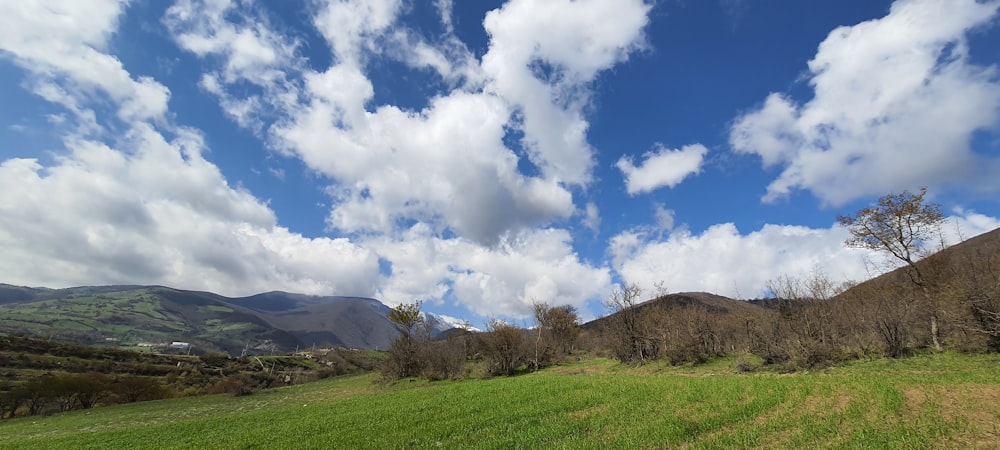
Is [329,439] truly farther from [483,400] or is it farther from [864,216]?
[864,216]

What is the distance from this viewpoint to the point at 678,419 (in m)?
13.7

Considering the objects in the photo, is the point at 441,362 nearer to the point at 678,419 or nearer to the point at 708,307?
the point at 678,419

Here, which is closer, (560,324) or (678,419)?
(678,419)

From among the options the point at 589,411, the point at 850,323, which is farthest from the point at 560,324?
the point at 589,411

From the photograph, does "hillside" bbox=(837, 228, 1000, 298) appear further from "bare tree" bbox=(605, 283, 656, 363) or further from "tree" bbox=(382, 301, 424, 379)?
"tree" bbox=(382, 301, 424, 379)

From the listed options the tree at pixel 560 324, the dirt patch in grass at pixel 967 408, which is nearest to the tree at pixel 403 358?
the tree at pixel 560 324

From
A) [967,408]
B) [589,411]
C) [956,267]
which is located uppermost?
[956,267]

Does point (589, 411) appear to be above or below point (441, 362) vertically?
above

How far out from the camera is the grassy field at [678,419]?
11.0 m

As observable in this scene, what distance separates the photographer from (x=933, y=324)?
27656 millimetres

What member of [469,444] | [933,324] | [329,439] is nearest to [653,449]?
[469,444]

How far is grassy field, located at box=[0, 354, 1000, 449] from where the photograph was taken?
1102 cm

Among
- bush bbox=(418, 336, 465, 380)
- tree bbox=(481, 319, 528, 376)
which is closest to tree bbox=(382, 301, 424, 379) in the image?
bush bbox=(418, 336, 465, 380)

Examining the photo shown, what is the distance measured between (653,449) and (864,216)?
1474 inches
